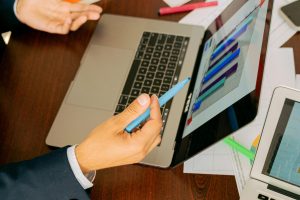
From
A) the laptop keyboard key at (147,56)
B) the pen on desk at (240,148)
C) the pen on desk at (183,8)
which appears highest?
the pen on desk at (183,8)

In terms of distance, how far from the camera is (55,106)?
3.17 feet

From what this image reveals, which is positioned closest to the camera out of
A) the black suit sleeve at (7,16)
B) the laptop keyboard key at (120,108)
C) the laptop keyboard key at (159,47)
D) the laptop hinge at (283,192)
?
the laptop hinge at (283,192)

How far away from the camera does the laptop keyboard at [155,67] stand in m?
0.95

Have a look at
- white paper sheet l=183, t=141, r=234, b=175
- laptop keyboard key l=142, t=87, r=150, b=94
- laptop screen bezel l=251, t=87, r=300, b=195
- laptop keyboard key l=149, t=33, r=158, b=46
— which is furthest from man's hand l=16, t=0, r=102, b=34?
laptop screen bezel l=251, t=87, r=300, b=195

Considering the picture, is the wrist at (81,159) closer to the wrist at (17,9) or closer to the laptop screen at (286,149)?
the laptop screen at (286,149)

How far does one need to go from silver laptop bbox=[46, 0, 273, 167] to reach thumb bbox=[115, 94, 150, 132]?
0.14 metres

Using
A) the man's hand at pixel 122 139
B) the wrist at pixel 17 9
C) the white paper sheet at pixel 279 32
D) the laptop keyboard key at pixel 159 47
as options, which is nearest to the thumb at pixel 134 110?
the man's hand at pixel 122 139

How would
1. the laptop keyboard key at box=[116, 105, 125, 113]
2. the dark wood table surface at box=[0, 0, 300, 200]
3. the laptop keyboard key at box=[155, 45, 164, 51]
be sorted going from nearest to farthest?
the dark wood table surface at box=[0, 0, 300, 200] < the laptop keyboard key at box=[116, 105, 125, 113] < the laptop keyboard key at box=[155, 45, 164, 51]

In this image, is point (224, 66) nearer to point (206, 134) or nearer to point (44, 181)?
point (206, 134)

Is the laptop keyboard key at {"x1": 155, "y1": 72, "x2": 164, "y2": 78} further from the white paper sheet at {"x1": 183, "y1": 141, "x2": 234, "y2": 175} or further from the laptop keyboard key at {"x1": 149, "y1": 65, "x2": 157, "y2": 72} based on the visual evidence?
the white paper sheet at {"x1": 183, "y1": 141, "x2": 234, "y2": 175}

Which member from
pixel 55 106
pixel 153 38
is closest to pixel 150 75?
pixel 153 38

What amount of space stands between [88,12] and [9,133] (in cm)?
38

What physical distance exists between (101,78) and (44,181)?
0.31 metres

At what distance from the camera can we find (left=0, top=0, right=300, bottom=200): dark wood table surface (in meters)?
0.81
